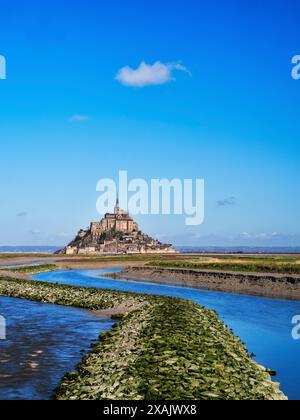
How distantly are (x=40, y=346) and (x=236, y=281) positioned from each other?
42.3m

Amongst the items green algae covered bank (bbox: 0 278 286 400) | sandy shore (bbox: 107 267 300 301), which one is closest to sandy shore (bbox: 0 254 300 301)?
sandy shore (bbox: 107 267 300 301)

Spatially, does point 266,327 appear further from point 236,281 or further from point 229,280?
point 229,280

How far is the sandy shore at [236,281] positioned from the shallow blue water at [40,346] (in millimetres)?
25768

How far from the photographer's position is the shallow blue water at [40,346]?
1636cm

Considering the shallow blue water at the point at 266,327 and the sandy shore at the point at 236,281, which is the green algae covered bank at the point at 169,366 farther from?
the sandy shore at the point at 236,281

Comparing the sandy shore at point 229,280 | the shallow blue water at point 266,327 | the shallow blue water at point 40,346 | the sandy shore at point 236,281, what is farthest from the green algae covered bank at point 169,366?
the sandy shore at point 229,280

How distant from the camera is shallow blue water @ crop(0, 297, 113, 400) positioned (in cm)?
1636

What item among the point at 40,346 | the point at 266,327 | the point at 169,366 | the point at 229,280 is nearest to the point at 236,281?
the point at 229,280

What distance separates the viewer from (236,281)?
201 ft
